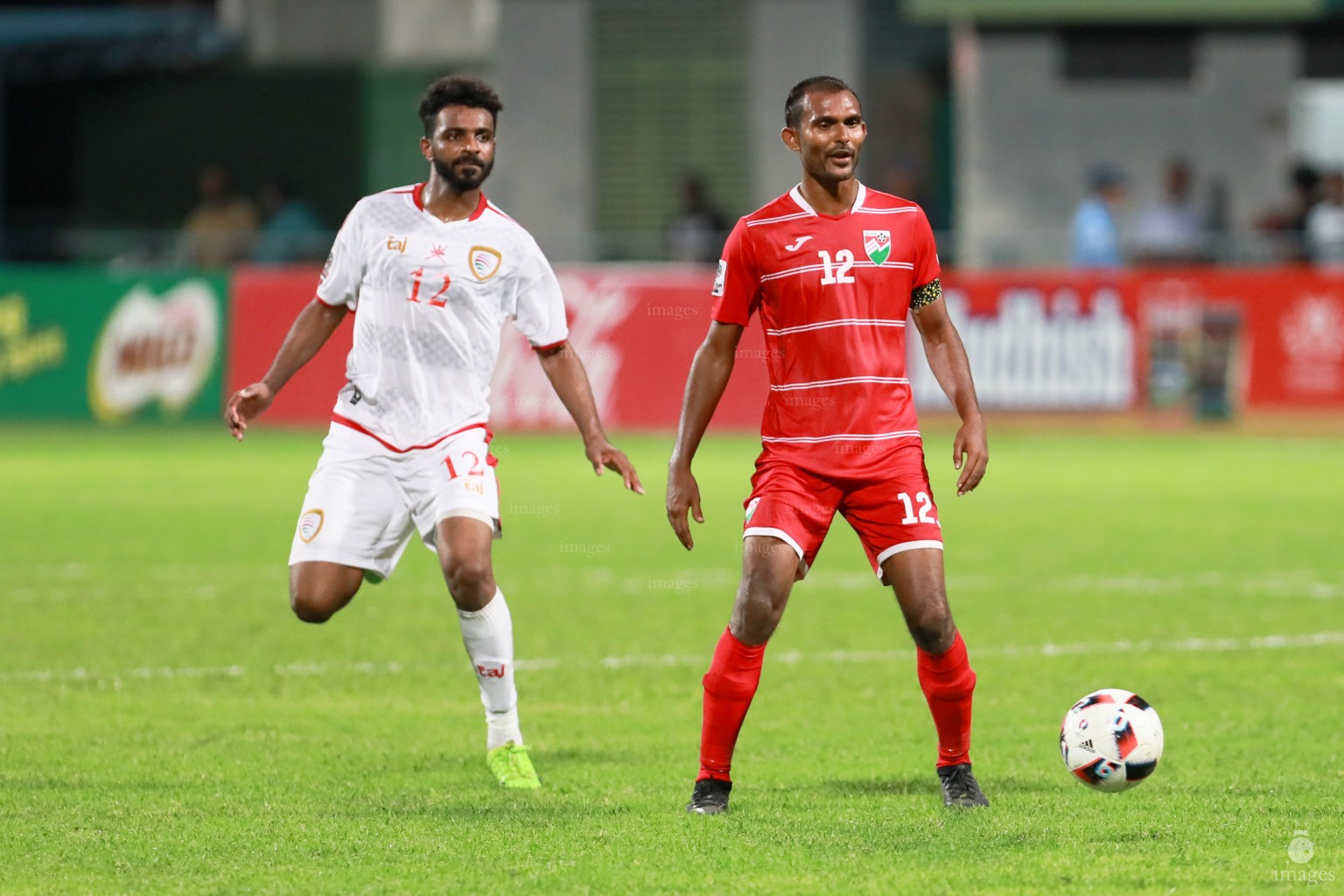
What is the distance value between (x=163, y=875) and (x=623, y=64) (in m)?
25.5

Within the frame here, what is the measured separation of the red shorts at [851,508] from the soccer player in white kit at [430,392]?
714mm

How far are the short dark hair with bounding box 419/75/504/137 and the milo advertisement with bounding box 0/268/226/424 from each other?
51.0ft

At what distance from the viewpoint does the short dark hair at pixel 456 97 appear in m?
6.89

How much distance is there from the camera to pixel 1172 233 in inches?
915

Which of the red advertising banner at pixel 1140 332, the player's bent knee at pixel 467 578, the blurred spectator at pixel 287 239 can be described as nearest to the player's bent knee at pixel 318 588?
the player's bent knee at pixel 467 578

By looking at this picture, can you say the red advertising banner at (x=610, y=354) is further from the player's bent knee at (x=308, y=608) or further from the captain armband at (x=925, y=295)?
the captain armband at (x=925, y=295)

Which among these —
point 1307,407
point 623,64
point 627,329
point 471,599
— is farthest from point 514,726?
point 623,64

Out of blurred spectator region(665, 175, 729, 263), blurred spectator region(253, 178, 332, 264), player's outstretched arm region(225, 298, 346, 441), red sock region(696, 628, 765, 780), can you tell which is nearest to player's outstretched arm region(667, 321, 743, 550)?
red sock region(696, 628, 765, 780)

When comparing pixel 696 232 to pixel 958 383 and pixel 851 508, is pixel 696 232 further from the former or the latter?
pixel 851 508

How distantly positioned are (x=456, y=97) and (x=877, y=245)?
1.51 metres

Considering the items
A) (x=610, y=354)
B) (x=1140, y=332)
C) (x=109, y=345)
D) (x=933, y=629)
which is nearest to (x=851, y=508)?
(x=933, y=629)

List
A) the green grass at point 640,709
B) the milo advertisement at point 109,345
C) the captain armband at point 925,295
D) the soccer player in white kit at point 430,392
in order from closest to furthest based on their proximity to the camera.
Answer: the green grass at point 640,709 < the captain armband at point 925,295 < the soccer player in white kit at point 430,392 < the milo advertisement at point 109,345

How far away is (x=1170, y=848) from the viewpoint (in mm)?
5789

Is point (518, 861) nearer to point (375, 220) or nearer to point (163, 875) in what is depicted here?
point (163, 875)
